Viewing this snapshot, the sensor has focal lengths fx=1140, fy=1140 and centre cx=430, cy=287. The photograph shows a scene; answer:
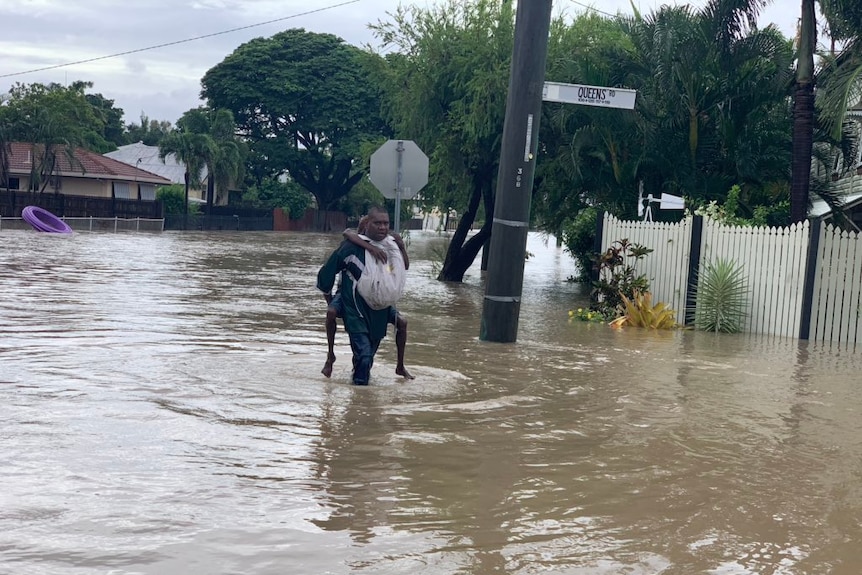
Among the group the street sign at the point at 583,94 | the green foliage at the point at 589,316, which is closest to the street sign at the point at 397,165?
the street sign at the point at 583,94

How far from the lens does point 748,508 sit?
6445 millimetres

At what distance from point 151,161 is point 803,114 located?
231ft

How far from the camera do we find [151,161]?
276 ft

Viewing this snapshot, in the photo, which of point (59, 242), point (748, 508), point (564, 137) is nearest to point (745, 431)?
point (748, 508)

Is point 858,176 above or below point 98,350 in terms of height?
above

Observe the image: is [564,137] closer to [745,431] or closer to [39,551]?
[745,431]

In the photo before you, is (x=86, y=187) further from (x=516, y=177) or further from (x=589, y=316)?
(x=516, y=177)

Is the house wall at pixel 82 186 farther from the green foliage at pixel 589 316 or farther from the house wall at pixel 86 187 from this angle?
the green foliage at pixel 589 316

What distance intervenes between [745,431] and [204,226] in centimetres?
6362

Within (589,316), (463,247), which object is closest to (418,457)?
(589,316)

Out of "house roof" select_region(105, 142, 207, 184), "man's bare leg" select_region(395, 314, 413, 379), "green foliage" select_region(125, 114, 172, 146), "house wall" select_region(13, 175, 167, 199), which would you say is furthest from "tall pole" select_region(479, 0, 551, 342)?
"green foliage" select_region(125, 114, 172, 146)

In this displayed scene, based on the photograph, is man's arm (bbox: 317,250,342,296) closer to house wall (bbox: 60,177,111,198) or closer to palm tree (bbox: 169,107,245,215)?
house wall (bbox: 60,177,111,198)

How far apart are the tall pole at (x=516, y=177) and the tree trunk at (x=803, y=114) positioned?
6.96m

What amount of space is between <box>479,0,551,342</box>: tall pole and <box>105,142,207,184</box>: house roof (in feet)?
235
